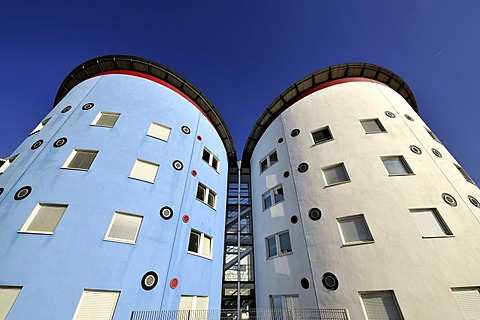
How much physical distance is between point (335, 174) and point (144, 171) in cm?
1252

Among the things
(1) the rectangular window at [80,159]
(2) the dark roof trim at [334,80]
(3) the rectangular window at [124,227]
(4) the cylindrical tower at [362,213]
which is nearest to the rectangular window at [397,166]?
(4) the cylindrical tower at [362,213]

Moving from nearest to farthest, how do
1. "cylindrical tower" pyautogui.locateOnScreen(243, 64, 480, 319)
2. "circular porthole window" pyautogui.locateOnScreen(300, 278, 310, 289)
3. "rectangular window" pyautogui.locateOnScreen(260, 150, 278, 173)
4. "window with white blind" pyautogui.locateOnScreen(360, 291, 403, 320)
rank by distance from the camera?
"window with white blind" pyautogui.locateOnScreen(360, 291, 403, 320), "cylindrical tower" pyautogui.locateOnScreen(243, 64, 480, 319), "circular porthole window" pyautogui.locateOnScreen(300, 278, 310, 289), "rectangular window" pyautogui.locateOnScreen(260, 150, 278, 173)

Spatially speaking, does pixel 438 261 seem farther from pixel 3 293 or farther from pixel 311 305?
pixel 3 293

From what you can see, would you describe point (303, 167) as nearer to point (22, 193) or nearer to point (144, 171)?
point (144, 171)

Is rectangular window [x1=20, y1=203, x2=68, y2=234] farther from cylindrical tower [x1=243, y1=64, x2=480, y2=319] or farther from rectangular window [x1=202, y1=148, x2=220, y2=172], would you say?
cylindrical tower [x1=243, y1=64, x2=480, y2=319]

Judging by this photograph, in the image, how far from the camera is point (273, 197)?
52.6ft

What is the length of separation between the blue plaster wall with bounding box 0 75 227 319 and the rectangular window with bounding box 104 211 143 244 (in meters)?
0.28

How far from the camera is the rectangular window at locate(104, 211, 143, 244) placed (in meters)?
9.94

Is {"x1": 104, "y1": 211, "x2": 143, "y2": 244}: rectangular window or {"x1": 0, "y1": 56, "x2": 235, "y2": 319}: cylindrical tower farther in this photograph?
{"x1": 104, "y1": 211, "x2": 143, "y2": 244}: rectangular window

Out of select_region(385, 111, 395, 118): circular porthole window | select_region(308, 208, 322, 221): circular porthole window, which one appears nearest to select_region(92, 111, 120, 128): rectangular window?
select_region(308, 208, 322, 221): circular porthole window

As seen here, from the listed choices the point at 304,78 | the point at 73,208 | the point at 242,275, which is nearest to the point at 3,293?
the point at 73,208

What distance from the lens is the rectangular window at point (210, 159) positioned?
17.5 meters

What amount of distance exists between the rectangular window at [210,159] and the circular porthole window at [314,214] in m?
9.06

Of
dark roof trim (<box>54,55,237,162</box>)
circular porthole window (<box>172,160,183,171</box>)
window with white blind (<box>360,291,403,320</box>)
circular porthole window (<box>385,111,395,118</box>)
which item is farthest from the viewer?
dark roof trim (<box>54,55,237,162</box>)
